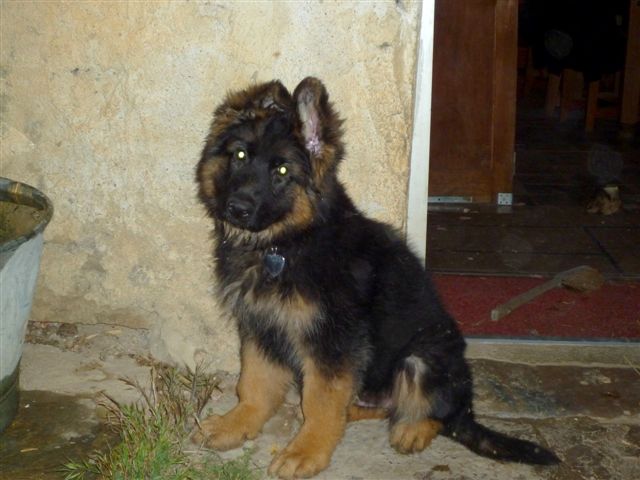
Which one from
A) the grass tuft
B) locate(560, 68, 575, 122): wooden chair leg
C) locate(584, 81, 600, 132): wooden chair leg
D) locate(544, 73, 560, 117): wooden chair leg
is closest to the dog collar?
the grass tuft

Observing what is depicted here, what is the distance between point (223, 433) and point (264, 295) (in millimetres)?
673

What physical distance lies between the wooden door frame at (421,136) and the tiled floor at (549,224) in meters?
1.83

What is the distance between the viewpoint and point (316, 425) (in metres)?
3.55

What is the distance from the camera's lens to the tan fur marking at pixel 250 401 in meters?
3.76

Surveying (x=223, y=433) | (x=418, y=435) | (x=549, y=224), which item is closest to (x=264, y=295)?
(x=223, y=433)

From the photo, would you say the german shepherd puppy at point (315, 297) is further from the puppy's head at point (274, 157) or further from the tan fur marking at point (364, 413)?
the tan fur marking at point (364, 413)

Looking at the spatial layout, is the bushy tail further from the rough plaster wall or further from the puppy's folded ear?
the puppy's folded ear

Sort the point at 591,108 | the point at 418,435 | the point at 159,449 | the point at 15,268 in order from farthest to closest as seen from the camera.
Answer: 1. the point at 591,108
2. the point at 418,435
3. the point at 15,268
4. the point at 159,449

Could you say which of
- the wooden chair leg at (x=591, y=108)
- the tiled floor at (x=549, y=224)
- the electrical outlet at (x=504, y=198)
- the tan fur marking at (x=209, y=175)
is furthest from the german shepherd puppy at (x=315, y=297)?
the wooden chair leg at (x=591, y=108)

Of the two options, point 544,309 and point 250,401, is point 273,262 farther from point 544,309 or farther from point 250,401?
point 544,309

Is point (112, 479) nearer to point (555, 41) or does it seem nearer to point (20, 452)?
point (20, 452)

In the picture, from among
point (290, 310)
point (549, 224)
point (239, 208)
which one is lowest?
point (549, 224)

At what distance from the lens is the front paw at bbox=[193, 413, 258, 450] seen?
12.2ft

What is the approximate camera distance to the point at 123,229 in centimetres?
433
